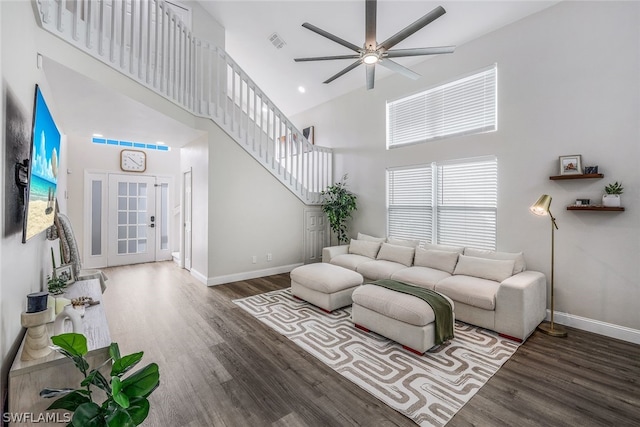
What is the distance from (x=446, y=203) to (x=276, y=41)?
4.24 m

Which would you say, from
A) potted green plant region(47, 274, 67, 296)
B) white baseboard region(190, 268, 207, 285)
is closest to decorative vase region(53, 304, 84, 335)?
potted green plant region(47, 274, 67, 296)

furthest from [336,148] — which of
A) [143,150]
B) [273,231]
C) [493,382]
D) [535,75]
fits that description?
[493,382]

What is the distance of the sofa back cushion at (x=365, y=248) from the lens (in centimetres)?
483

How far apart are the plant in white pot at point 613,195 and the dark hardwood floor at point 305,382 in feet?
4.58

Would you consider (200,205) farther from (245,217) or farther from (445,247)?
(445,247)

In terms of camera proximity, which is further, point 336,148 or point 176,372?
point 336,148

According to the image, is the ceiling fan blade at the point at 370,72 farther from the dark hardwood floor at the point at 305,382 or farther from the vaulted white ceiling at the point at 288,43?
the dark hardwood floor at the point at 305,382

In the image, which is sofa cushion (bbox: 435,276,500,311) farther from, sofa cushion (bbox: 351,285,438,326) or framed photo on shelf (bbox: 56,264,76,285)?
framed photo on shelf (bbox: 56,264,76,285)

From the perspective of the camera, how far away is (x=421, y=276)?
3613 millimetres

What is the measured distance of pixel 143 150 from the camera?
21.4 ft

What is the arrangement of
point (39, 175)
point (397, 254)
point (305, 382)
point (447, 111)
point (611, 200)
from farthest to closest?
point (397, 254) → point (447, 111) → point (611, 200) → point (305, 382) → point (39, 175)

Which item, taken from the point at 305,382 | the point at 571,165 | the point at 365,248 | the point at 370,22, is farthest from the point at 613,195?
the point at 305,382

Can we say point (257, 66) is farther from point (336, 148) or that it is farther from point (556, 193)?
point (556, 193)

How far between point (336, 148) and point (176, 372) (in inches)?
197
